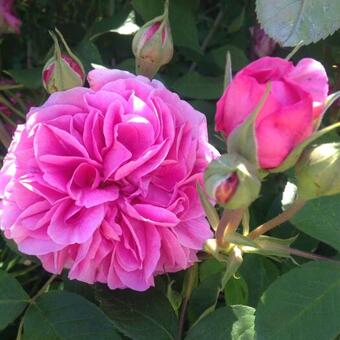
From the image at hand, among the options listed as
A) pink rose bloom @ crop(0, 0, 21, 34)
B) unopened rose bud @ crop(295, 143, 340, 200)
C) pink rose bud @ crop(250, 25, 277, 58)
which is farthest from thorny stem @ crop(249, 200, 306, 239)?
pink rose bloom @ crop(0, 0, 21, 34)

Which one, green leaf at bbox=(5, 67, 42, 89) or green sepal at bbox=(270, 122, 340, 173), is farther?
green leaf at bbox=(5, 67, 42, 89)

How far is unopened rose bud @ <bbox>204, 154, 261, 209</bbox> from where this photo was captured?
0.56m

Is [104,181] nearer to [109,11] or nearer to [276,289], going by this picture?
[276,289]

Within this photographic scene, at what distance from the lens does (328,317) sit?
69cm

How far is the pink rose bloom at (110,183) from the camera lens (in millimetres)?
650

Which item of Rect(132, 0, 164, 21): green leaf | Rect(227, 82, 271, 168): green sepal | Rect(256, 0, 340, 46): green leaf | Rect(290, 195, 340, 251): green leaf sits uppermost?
Rect(256, 0, 340, 46): green leaf

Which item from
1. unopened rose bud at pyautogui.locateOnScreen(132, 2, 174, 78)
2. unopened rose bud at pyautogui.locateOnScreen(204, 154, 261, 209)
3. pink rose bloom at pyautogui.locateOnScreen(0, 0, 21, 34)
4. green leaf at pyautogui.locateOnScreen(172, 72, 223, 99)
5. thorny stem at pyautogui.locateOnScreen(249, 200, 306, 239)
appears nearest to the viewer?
unopened rose bud at pyautogui.locateOnScreen(204, 154, 261, 209)

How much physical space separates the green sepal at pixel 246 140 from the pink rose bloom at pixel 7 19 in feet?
1.92

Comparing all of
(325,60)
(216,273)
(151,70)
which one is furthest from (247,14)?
(216,273)

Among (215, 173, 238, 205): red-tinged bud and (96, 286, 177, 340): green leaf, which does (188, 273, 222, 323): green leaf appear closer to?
(96, 286, 177, 340): green leaf

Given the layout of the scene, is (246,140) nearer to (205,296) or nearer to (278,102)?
(278,102)

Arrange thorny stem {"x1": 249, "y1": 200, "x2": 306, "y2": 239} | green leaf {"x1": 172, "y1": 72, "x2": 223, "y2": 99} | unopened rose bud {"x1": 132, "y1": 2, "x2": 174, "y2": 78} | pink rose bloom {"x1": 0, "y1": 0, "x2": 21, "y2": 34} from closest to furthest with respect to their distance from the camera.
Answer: thorny stem {"x1": 249, "y1": 200, "x2": 306, "y2": 239}
unopened rose bud {"x1": 132, "y1": 2, "x2": 174, "y2": 78}
green leaf {"x1": 172, "y1": 72, "x2": 223, "y2": 99}
pink rose bloom {"x1": 0, "y1": 0, "x2": 21, "y2": 34}

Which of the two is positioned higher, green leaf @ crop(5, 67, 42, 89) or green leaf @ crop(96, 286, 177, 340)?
green leaf @ crop(5, 67, 42, 89)

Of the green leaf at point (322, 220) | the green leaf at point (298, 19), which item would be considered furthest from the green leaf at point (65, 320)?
the green leaf at point (298, 19)
